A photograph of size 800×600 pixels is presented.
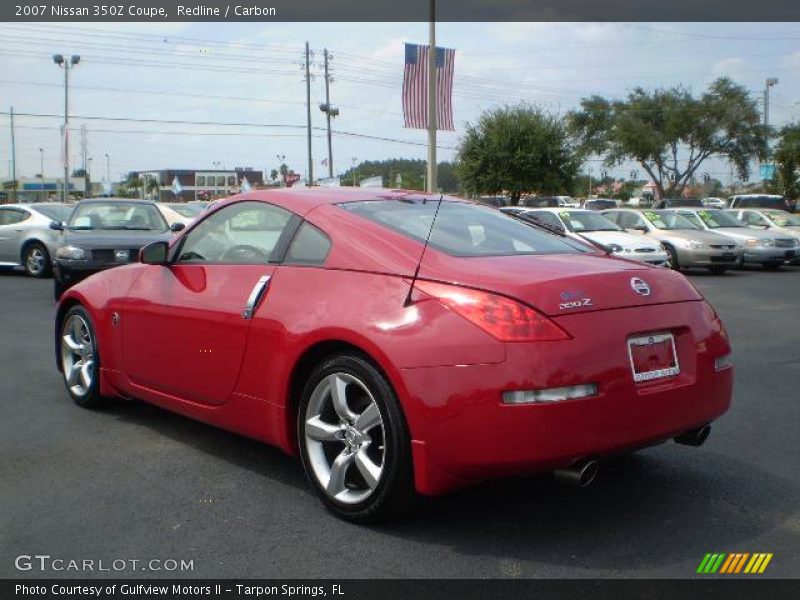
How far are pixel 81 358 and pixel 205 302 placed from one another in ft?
5.74

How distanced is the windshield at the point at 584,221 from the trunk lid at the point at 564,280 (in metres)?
13.6

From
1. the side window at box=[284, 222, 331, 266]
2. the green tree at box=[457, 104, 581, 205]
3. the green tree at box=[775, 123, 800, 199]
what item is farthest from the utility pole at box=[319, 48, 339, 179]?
the side window at box=[284, 222, 331, 266]

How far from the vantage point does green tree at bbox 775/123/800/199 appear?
4256 centimetres

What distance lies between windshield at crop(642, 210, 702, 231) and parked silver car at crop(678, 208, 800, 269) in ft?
1.53

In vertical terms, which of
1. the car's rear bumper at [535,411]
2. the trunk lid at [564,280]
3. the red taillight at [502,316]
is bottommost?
the car's rear bumper at [535,411]

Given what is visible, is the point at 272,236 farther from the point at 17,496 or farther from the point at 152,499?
the point at 17,496

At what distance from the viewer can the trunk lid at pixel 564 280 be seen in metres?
3.40

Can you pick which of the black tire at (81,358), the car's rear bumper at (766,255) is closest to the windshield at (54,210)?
the black tire at (81,358)

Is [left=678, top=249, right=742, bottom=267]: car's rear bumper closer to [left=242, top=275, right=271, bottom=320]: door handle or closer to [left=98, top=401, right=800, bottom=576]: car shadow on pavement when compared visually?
[left=98, top=401, right=800, bottom=576]: car shadow on pavement

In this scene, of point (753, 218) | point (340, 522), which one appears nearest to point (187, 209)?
point (753, 218)

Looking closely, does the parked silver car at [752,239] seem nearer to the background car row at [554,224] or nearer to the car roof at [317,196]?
the background car row at [554,224]

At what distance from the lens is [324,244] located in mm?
4102

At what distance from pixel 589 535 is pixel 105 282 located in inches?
136

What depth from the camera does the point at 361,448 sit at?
145 inches
